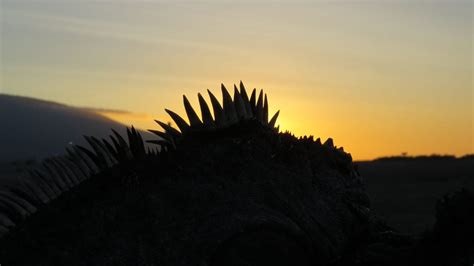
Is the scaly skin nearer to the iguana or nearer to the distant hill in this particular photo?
the iguana

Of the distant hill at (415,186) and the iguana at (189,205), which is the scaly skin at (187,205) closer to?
the iguana at (189,205)

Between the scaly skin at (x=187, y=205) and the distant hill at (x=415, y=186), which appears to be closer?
the scaly skin at (x=187, y=205)

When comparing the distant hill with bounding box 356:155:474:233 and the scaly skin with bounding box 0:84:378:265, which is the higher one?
the distant hill with bounding box 356:155:474:233

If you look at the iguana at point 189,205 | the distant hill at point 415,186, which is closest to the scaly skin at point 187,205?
the iguana at point 189,205

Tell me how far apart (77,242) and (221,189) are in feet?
3.06

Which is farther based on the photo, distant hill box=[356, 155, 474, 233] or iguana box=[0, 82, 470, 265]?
distant hill box=[356, 155, 474, 233]

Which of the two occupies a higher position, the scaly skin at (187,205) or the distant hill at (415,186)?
the distant hill at (415,186)

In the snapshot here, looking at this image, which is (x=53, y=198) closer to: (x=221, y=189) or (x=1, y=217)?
(x=1, y=217)

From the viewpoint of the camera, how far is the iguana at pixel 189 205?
13.4ft

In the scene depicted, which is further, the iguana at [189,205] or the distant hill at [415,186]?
the distant hill at [415,186]

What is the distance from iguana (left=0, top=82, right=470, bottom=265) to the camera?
4094 mm

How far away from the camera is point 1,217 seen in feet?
13.8

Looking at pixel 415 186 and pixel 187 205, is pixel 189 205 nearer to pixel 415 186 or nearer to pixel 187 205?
pixel 187 205

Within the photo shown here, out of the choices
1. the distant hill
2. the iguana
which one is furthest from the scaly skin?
the distant hill
